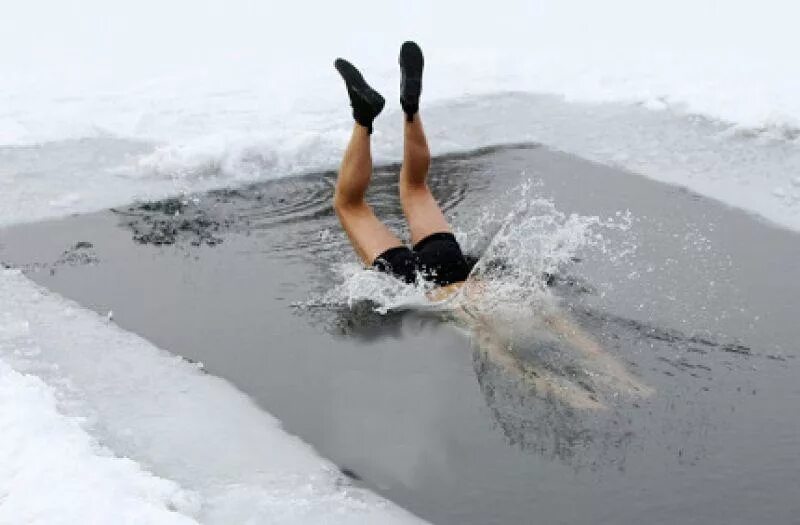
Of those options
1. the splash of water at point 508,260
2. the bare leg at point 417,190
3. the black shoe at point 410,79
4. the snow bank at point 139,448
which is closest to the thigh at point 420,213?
the bare leg at point 417,190

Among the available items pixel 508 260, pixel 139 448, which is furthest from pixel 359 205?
pixel 139 448

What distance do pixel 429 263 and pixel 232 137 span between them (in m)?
3.67

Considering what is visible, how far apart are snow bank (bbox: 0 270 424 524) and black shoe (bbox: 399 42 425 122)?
2117 millimetres

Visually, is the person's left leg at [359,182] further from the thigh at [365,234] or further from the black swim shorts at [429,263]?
the black swim shorts at [429,263]

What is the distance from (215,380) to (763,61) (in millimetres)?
8723

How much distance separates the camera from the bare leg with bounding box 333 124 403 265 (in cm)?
590

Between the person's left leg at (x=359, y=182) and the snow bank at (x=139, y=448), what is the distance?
1418 millimetres

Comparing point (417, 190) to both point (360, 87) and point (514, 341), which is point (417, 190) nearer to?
point (360, 87)

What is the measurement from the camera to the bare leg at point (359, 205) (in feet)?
19.4

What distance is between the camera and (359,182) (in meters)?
6.05

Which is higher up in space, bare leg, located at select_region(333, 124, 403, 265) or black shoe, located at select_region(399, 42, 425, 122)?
black shoe, located at select_region(399, 42, 425, 122)

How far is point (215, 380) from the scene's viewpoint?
16.1ft

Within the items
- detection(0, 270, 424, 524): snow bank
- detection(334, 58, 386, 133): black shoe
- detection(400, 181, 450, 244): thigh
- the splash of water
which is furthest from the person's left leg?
detection(0, 270, 424, 524): snow bank

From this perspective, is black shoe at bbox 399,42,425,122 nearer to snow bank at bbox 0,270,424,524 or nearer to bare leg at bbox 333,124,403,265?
bare leg at bbox 333,124,403,265
